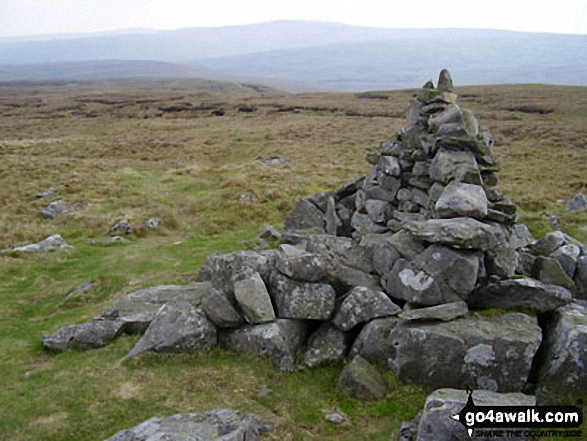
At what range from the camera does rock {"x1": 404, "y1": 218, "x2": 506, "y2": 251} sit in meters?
12.4

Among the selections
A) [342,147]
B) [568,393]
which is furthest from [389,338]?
[342,147]

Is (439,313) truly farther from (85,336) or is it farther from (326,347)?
(85,336)

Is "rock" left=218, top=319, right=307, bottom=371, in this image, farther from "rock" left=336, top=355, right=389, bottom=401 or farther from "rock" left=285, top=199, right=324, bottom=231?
"rock" left=285, top=199, right=324, bottom=231

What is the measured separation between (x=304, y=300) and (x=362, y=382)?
281 cm

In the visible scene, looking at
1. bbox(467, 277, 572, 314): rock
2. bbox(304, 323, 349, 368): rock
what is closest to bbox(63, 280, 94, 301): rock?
bbox(304, 323, 349, 368): rock

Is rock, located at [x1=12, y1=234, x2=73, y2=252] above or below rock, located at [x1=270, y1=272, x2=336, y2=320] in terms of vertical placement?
below

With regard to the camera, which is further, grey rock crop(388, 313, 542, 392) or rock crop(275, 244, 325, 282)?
rock crop(275, 244, 325, 282)

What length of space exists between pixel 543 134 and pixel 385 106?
4011 centimetres

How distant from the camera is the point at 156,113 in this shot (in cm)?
10456

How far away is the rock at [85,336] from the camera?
1490 centimetres

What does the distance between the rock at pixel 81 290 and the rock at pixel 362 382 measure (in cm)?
1253

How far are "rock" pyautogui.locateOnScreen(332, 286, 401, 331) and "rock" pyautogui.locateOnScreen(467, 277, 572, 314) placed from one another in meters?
2.12

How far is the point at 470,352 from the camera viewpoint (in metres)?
11.3

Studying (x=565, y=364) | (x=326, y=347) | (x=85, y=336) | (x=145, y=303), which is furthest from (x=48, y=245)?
(x=565, y=364)
